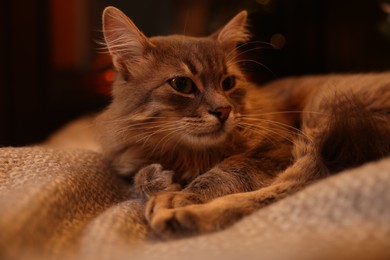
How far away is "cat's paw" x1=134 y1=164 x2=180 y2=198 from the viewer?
4.51ft

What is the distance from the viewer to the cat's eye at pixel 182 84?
4.77ft

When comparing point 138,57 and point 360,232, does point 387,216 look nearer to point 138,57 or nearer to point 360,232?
point 360,232

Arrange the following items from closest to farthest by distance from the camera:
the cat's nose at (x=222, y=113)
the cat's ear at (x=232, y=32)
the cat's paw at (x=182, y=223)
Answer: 1. the cat's paw at (x=182, y=223)
2. the cat's nose at (x=222, y=113)
3. the cat's ear at (x=232, y=32)

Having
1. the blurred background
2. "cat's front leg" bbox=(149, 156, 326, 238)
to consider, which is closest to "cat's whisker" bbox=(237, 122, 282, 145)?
"cat's front leg" bbox=(149, 156, 326, 238)

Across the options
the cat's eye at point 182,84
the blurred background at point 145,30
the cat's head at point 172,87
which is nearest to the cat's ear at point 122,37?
the cat's head at point 172,87

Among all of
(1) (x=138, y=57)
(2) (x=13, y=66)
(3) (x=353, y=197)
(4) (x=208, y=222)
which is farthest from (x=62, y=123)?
(3) (x=353, y=197)

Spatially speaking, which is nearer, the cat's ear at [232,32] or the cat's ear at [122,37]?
the cat's ear at [122,37]

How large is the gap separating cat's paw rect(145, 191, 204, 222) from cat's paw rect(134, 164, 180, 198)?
13 centimetres

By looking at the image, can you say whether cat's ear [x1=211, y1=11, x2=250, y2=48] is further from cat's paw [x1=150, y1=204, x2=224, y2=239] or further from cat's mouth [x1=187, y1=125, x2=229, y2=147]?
cat's paw [x1=150, y1=204, x2=224, y2=239]

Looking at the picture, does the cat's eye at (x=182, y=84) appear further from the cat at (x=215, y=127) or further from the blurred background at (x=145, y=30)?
the blurred background at (x=145, y=30)

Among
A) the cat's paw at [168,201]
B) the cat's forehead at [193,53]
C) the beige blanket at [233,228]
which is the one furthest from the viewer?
the cat's forehead at [193,53]

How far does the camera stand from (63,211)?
3.93ft

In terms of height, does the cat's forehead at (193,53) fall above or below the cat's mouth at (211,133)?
above

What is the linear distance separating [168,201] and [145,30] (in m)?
2.49
